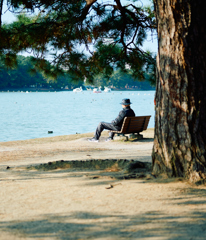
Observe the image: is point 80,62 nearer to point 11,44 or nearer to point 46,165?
point 11,44

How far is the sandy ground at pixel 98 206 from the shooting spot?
11.3 feet

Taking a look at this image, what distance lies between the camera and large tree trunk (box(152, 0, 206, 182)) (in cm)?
489

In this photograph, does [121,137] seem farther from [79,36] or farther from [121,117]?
[79,36]

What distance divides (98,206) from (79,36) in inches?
219

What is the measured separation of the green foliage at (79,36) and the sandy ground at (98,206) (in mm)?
3656

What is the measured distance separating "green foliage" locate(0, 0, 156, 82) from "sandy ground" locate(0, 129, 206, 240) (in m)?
3.66

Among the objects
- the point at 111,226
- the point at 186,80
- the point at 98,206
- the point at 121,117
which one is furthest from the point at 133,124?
the point at 111,226

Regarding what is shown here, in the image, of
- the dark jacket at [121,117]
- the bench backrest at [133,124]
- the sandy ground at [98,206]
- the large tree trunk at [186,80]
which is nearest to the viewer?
the sandy ground at [98,206]

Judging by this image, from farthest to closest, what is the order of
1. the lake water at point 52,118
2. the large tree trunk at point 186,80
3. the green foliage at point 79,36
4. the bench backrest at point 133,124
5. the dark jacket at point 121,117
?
the lake water at point 52,118
the dark jacket at point 121,117
the bench backrest at point 133,124
the green foliage at point 79,36
the large tree trunk at point 186,80

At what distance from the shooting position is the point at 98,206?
4.19 meters

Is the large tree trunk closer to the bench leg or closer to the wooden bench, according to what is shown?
the wooden bench

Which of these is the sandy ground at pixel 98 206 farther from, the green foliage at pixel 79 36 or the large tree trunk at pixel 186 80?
the green foliage at pixel 79 36

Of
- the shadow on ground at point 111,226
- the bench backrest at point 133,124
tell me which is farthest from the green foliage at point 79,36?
the shadow on ground at point 111,226

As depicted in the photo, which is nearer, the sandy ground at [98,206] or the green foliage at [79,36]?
the sandy ground at [98,206]
